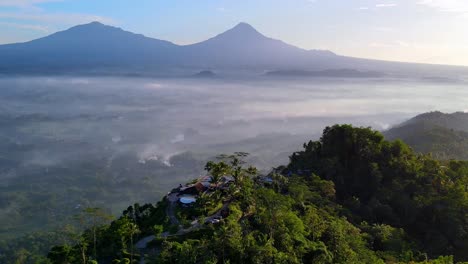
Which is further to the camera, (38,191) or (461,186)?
(38,191)

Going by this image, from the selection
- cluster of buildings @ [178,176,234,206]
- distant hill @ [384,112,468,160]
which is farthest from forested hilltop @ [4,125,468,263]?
distant hill @ [384,112,468,160]

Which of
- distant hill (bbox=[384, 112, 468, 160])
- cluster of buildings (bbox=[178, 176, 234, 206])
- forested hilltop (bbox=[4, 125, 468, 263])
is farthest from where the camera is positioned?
distant hill (bbox=[384, 112, 468, 160])

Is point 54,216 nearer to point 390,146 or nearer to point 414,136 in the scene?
point 390,146

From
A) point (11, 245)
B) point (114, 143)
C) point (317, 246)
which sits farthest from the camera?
point (114, 143)

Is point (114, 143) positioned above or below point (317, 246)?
below

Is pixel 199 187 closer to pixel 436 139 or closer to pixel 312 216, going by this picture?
pixel 312 216

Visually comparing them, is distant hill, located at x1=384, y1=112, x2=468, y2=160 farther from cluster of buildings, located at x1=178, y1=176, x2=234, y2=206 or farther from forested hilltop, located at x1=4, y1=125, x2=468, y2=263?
cluster of buildings, located at x1=178, y1=176, x2=234, y2=206

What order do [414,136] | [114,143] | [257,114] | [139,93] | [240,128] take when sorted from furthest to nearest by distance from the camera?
[139,93] → [257,114] → [240,128] → [114,143] → [414,136]

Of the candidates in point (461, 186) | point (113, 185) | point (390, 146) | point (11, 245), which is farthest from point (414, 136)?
point (11, 245)

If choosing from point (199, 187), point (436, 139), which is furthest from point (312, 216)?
point (436, 139)
